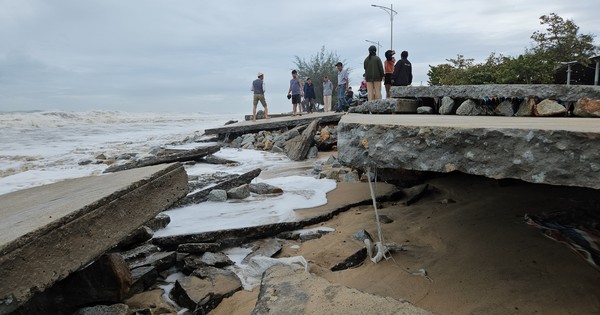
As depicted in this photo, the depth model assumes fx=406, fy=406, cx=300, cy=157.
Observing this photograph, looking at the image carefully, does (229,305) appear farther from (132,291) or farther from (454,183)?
(454,183)

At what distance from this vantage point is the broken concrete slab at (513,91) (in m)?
3.82

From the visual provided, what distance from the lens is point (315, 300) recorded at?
1.90 m

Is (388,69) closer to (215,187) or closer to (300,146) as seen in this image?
(300,146)

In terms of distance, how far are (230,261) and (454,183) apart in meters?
2.65

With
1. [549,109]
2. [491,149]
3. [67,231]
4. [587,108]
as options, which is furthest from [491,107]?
[67,231]

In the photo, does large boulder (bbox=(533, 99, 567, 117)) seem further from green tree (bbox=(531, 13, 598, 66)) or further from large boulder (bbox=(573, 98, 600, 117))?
green tree (bbox=(531, 13, 598, 66))

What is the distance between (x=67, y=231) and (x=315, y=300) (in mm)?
1265

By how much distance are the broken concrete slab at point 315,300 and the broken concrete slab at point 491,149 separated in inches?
32.5

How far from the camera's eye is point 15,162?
11.6 m

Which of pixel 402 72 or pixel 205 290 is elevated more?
pixel 402 72

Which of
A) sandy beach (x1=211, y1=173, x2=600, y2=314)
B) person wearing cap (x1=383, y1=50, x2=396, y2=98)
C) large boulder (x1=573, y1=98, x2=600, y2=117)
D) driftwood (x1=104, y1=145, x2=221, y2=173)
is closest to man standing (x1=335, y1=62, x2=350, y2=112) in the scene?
person wearing cap (x1=383, y1=50, x2=396, y2=98)

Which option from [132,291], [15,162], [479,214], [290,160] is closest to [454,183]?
[479,214]

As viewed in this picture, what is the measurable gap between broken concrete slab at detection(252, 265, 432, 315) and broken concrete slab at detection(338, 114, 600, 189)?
2.71 feet

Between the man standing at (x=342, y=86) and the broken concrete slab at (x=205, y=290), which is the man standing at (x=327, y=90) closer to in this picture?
the man standing at (x=342, y=86)
